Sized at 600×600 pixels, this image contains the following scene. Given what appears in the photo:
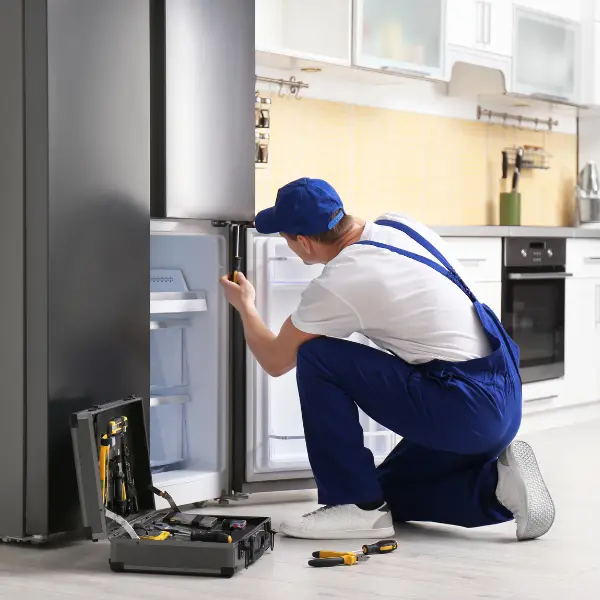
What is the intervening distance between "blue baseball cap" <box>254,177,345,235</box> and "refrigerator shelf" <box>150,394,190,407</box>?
72cm

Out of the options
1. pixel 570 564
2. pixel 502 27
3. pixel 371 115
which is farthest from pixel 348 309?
pixel 502 27

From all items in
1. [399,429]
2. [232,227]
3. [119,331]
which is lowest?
[399,429]

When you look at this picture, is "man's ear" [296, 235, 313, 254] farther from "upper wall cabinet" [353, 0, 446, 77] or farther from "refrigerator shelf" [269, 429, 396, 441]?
"upper wall cabinet" [353, 0, 446, 77]

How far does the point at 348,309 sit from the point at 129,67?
34.3 inches

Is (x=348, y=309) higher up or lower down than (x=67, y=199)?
lower down

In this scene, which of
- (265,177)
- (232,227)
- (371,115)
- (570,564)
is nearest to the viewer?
(570,564)

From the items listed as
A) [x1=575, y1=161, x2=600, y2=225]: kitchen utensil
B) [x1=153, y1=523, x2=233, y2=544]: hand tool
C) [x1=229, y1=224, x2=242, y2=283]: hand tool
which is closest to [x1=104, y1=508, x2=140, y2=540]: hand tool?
[x1=153, y1=523, x2=233, y2=544]: hand tool

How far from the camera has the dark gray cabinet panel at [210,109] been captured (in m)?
3.31

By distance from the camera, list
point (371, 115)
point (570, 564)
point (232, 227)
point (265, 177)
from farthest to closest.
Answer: point (371, 115) < point (265, 177) < point (232, 227) < point (570, 564)

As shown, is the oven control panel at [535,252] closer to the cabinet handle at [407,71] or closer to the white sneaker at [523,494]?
the cabinet handle at [407,71]

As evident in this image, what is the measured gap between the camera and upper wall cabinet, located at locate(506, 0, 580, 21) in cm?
567

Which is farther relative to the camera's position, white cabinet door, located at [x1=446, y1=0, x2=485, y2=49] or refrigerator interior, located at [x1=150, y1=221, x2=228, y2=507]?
white cabinet door, located at [x1=446, y1=0, x2=485, y2=49]

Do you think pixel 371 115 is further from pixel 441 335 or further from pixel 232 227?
pixel 441 335

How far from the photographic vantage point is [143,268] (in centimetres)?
318
